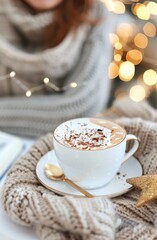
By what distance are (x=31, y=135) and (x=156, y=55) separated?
43 centimetres

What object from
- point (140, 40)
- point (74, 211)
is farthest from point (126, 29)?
point (74, 211)

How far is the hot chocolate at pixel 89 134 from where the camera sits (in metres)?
Answer: 0.48

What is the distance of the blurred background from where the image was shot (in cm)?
102

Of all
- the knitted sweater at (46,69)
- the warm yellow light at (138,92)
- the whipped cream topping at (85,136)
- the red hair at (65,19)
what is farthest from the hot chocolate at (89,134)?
the warm yellow light at (138,92)

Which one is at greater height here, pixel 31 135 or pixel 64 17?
pixel 64 17

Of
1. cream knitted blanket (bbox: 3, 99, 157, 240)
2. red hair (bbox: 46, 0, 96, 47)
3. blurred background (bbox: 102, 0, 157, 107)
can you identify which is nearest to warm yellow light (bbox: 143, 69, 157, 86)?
blurred background (bbox: 102, 0, 157, 107)

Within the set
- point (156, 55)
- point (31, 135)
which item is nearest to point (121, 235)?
point (31, 135)

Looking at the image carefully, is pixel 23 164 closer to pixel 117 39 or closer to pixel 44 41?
pixel 44 41

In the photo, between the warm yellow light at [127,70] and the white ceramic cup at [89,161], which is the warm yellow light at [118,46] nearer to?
the warm yellow light at [127,70]

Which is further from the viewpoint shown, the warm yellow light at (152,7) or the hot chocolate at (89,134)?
the warm yellow light at (152,7)

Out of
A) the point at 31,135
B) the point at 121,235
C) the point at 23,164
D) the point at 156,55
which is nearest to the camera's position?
the point at 121,235

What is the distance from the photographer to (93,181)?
1.63ft

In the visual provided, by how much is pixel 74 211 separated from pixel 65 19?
1.82 ft

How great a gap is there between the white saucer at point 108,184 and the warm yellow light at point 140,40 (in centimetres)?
56
